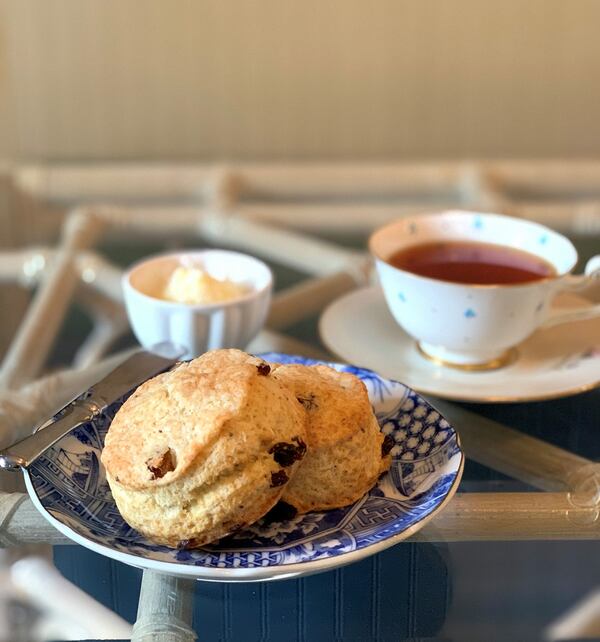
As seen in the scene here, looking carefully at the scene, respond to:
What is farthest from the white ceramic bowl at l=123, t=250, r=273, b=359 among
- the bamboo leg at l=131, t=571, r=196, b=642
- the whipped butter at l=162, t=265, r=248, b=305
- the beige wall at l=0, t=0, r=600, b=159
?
the beige wall at l=0, t=0, r=600, b=159

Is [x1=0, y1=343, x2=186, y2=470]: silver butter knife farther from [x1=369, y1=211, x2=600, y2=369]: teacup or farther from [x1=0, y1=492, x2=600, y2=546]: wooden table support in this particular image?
[x1=369, y1=211, x2=600, y2=369]: teacup

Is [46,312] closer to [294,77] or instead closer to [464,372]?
[464,372]

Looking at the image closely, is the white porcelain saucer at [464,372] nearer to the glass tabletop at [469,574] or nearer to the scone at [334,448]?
the glass tabletop at [469,574]

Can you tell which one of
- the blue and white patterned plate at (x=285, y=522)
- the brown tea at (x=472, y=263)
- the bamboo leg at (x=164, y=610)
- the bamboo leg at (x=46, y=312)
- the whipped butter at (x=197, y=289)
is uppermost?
the brown tea at (x=472, y=263)

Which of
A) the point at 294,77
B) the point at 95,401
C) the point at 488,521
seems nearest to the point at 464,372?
the point at 488,521

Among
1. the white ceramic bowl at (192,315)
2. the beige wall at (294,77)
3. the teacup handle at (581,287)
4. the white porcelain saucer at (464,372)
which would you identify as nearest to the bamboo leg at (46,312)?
the white ceramic bowl at (192,315)

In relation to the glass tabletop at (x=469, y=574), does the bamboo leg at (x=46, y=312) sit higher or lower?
lower

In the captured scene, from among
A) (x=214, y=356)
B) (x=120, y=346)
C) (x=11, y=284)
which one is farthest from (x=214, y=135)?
(x=214, y=356)
